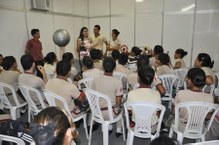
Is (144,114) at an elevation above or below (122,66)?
below

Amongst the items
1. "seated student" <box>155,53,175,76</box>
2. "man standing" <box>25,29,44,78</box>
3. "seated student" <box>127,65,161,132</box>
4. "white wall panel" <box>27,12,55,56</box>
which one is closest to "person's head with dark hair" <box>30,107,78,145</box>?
"seated student" <box>127,65,161,132</box>

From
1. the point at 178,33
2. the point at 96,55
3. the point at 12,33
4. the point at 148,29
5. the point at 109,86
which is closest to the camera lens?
the point at 109,86

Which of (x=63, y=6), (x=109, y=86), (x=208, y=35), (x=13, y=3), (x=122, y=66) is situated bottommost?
(x=109, y=86)

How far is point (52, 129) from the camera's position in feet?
2.84

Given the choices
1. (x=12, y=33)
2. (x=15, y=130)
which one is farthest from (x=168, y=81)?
(x=12, y=33)

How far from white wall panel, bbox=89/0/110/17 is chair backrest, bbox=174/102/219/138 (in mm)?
5607

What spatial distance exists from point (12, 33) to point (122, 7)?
368cm

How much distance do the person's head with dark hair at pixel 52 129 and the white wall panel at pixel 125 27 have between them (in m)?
5.95

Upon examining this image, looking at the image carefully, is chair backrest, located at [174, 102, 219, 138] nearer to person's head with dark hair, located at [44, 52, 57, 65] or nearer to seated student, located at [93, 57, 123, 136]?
seated student, located at [93, 57, 123, 136]

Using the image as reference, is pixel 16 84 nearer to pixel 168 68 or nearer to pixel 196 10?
pixel 168 68

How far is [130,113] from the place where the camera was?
221 centimetres

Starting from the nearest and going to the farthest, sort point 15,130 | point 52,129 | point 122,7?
point 52,129 < point 15,130 < point 122,7

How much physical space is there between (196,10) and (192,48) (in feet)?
3.63

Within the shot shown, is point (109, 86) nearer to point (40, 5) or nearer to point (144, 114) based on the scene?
point (144, 114)
